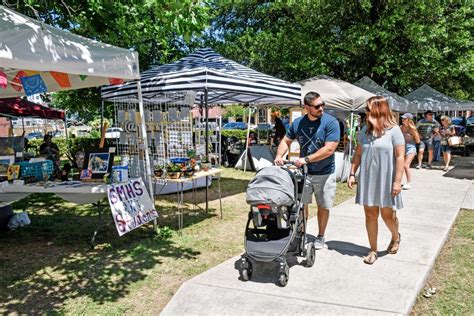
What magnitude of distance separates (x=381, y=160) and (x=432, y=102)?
13.3 meters

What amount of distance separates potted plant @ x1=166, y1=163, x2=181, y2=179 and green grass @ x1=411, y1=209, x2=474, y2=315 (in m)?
3.42

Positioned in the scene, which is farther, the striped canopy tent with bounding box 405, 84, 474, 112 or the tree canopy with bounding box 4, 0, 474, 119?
the striped canopy tent with bounding box 405, 84, 474, 112

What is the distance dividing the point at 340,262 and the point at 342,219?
2.02 m

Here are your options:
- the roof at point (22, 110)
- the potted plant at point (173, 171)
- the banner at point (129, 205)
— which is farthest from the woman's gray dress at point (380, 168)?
the roof at point (22, 110)

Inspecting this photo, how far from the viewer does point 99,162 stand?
5.29 meters

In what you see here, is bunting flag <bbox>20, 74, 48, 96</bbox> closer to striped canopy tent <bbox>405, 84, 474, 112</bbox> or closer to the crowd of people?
the crowd of people

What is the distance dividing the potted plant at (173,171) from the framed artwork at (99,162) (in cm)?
84

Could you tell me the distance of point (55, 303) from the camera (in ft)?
11.9

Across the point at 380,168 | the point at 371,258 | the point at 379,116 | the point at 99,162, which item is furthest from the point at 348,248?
the point at 99,162

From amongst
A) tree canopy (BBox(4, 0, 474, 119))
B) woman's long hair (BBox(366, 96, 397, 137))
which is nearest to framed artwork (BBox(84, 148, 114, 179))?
woman's long hair (BBox(366, 96, 397, 137))

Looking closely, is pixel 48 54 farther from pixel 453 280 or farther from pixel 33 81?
pixel 453 280

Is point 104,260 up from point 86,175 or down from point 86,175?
down

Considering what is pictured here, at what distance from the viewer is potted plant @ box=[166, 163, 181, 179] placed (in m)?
5.76

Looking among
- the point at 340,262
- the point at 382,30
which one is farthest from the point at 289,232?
the point at 382,30
